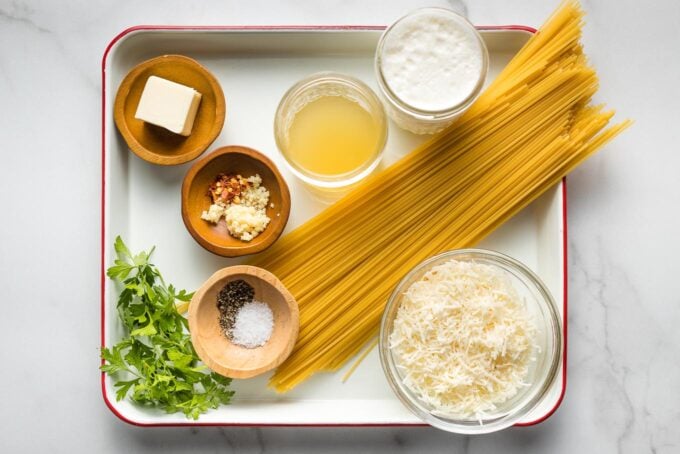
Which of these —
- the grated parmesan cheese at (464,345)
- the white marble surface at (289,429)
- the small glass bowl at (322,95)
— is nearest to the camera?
the grated parmesan cheese at (464,345)

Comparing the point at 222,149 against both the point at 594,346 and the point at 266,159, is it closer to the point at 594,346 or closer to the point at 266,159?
the point at 266,159

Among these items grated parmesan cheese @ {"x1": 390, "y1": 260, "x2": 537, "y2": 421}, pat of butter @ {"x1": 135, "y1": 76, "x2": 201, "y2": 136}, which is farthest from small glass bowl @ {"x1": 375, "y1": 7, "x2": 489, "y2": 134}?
pat of butter @ {"x1": 135, "y1": 76, "x2": 201, "y2": 136}

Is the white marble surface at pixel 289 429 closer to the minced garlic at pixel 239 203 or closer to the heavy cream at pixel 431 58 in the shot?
the heavy cream at pixel 431 58

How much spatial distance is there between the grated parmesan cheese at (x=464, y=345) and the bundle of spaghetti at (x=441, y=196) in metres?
0.15

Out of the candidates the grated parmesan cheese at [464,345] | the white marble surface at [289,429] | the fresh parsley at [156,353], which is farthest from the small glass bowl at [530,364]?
the fresh parsley at [156,353]

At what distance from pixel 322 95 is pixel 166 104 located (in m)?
0.37

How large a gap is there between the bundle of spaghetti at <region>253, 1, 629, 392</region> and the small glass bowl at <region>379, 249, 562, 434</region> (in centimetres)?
10

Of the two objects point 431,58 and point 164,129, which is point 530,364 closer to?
point 431,58

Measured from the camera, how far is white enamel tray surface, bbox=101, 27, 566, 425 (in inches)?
63.4

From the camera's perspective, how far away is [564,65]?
1588 millimetres

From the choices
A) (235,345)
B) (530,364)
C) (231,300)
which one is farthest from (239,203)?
(530,364)

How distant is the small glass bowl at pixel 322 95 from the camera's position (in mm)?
1557

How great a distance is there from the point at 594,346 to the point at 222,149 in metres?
1.06

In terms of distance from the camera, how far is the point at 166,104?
1580 millimetres
